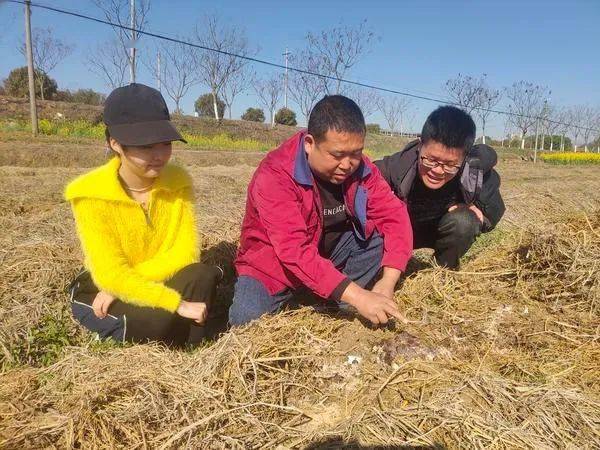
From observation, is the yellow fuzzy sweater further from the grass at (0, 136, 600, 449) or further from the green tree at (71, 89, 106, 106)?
the green tree at (71, 89, 106, 106)

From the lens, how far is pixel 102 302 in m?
2.37

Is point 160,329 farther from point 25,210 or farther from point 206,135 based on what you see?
point 206,135

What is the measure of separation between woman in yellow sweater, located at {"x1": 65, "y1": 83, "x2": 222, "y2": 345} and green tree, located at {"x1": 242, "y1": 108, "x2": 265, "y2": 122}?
4047 cm

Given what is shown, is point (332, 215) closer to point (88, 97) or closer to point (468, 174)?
point (468, 174)

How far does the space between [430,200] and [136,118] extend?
2.06m

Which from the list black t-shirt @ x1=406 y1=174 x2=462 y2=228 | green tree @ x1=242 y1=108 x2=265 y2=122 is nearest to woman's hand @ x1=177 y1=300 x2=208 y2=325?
black t-shirt @ x1=406 y1=174 x2=462 y2=228

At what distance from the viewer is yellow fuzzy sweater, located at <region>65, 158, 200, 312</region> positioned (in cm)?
225

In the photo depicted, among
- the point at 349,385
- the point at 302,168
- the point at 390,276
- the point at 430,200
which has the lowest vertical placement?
the point at 349,385

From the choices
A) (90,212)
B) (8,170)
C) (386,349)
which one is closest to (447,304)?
(386,349)

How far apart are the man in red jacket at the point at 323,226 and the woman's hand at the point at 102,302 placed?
627 mm

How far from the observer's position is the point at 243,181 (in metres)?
9.84

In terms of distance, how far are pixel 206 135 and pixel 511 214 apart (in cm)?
2034

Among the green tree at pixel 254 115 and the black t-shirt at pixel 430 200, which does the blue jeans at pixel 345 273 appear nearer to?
the black t-shirt at pixel 430 200

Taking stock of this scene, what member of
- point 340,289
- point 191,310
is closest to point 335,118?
point 340,289
